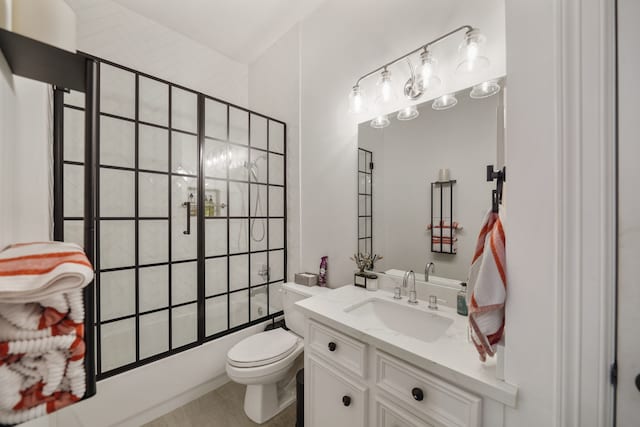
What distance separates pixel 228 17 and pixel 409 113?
1.76 meters

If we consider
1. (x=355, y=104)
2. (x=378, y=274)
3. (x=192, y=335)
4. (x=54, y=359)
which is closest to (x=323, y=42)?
(x=355, y=104)

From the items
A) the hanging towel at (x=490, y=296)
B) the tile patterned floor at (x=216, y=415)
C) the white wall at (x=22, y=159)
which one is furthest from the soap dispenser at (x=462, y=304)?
the white wall at (x=22, y=159)

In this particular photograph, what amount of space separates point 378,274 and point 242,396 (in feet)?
4.32

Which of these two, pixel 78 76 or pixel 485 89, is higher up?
pixel 485 89

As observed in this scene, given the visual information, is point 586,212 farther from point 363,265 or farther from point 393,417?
point 363,265

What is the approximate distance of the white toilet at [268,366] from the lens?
1453 mm

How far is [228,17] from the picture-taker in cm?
203

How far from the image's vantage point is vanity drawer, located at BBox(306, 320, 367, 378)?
100 cm

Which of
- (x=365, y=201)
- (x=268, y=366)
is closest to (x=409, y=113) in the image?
(x=365, y=201)

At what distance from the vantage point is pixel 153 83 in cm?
166

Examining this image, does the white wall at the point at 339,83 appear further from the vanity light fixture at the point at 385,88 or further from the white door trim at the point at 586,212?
the white door trim at the point at 586,212

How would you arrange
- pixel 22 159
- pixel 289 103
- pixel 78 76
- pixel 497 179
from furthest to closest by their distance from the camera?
pixel 289 103 → pixel 497 179 → pixel 22 159 → pixel 78 76

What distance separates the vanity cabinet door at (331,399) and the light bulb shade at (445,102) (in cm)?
136

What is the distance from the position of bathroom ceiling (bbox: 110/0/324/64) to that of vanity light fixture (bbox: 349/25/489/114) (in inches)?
39.5
